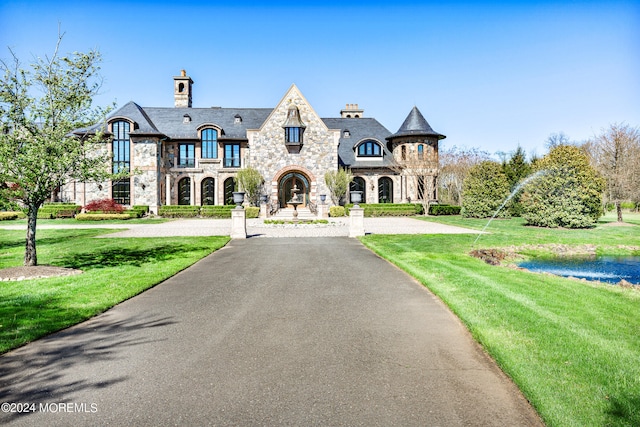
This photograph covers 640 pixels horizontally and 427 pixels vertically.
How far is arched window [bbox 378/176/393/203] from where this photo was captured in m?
41.1

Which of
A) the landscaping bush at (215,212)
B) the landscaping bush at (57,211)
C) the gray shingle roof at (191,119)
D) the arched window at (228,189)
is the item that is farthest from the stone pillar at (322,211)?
the landscaping bush at (57,211)

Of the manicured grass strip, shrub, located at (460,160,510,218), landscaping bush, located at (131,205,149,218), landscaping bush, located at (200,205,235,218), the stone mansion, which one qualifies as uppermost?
the stone mansion

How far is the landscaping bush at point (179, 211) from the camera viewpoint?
Result: 34062 millimetres

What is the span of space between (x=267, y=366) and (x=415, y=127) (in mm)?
37674

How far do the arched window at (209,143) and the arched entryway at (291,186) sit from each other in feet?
25.2

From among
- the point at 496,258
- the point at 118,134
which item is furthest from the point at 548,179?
the point at 118,134

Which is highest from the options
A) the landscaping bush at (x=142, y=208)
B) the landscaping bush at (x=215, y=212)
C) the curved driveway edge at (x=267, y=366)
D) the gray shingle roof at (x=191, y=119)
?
the gray shingle roof at (x=191, y=119)

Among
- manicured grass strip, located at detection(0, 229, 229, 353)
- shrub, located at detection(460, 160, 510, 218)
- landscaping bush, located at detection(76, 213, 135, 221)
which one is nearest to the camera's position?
manicured grass strip, located at detection(0, 229, 229, 353)

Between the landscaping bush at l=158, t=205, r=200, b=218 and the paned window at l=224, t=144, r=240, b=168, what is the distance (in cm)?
736

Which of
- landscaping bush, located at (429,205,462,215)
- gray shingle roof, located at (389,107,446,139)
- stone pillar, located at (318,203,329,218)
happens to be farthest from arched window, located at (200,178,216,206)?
landscaping bush, located at (429,205,462,215)

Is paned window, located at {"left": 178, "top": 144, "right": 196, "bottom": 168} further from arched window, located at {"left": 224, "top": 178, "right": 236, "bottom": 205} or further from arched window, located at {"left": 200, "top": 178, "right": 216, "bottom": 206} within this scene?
arched window, located at {"left": 224, "top": 178, "right": 236, "bottom": 205}

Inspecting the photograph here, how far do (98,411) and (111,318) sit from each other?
3.04m

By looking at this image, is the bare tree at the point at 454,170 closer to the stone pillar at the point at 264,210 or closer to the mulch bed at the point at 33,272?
the stone pillar at the point at 264,210

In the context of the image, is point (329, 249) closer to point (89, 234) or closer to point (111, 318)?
point (111, 318)
